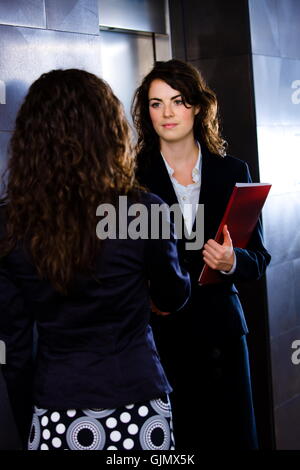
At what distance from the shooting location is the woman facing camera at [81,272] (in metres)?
1.49

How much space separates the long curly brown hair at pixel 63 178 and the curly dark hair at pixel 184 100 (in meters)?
0.85

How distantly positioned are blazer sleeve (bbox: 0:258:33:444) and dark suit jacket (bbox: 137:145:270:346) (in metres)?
0.76

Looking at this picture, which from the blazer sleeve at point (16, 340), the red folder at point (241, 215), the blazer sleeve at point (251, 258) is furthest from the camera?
the blazer sleeve at point (251, 258)

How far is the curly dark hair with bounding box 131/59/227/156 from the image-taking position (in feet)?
7.64

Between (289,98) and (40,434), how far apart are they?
244cm

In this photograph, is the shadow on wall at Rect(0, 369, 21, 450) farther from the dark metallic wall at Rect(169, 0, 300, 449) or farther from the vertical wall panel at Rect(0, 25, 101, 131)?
the dark metallic wall at Rect(169, 0, 300, 449)

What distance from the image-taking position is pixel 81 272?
1503 millimetres

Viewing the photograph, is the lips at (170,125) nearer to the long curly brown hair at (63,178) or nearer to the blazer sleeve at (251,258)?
the blazer sleeve at (251,258)

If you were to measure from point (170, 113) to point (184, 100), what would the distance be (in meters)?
0.07

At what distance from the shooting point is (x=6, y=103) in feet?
6.88

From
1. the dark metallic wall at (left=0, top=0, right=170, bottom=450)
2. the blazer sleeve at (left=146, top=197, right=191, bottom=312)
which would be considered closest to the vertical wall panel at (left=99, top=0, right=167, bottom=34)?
the dark metallic wall at (left=0, top=0, right=170, bottom=450)

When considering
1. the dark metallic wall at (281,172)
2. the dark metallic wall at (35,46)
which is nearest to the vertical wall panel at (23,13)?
the dark metallic wall at (35,46)

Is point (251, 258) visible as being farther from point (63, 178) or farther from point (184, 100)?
point (63, 178)

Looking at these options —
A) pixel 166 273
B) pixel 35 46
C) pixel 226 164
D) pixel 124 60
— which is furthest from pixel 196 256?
pixel 124 60
